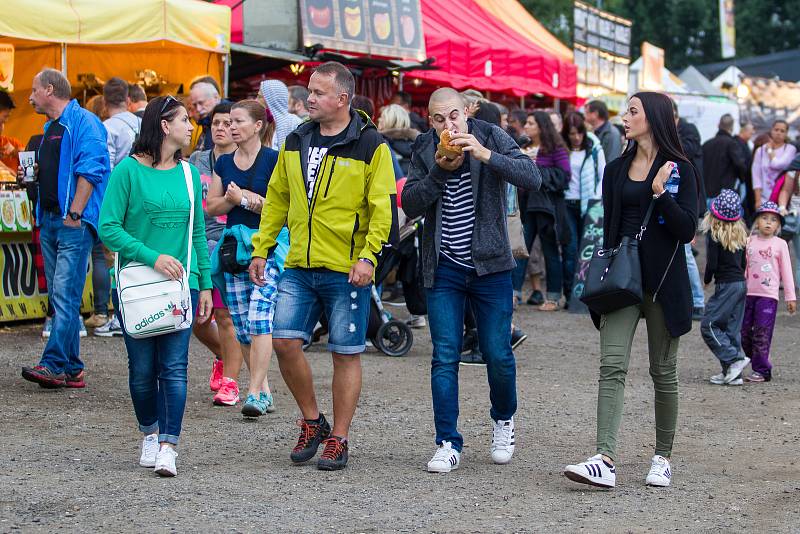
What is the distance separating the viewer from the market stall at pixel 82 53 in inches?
424

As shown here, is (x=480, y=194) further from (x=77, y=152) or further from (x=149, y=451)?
(x=77, y=152)

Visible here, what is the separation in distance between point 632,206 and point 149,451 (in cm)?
248

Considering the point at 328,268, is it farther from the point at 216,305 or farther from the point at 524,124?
the point at 524,124

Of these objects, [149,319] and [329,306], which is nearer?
[149,319]

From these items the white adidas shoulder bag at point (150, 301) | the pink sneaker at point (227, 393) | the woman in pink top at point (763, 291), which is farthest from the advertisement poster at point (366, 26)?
the white adidas shoulder bag at point (150, 301)

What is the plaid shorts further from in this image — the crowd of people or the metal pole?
the metal pole

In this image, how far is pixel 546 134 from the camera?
12.5 metres

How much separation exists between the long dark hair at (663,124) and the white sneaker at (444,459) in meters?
1.69

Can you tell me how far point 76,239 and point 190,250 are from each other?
2.59 m

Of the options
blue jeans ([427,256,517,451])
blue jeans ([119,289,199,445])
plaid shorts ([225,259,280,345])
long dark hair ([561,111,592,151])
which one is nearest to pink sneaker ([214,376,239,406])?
plaid shorts ([225,259,280,345])

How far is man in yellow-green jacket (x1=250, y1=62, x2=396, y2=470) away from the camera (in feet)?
19.3

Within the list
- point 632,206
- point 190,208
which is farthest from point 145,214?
point 632,206

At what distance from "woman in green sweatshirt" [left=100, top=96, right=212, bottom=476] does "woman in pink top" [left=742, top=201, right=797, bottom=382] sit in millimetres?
4863

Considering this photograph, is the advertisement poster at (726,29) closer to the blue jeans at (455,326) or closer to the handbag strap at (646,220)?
the blue jeans at (455,326)
